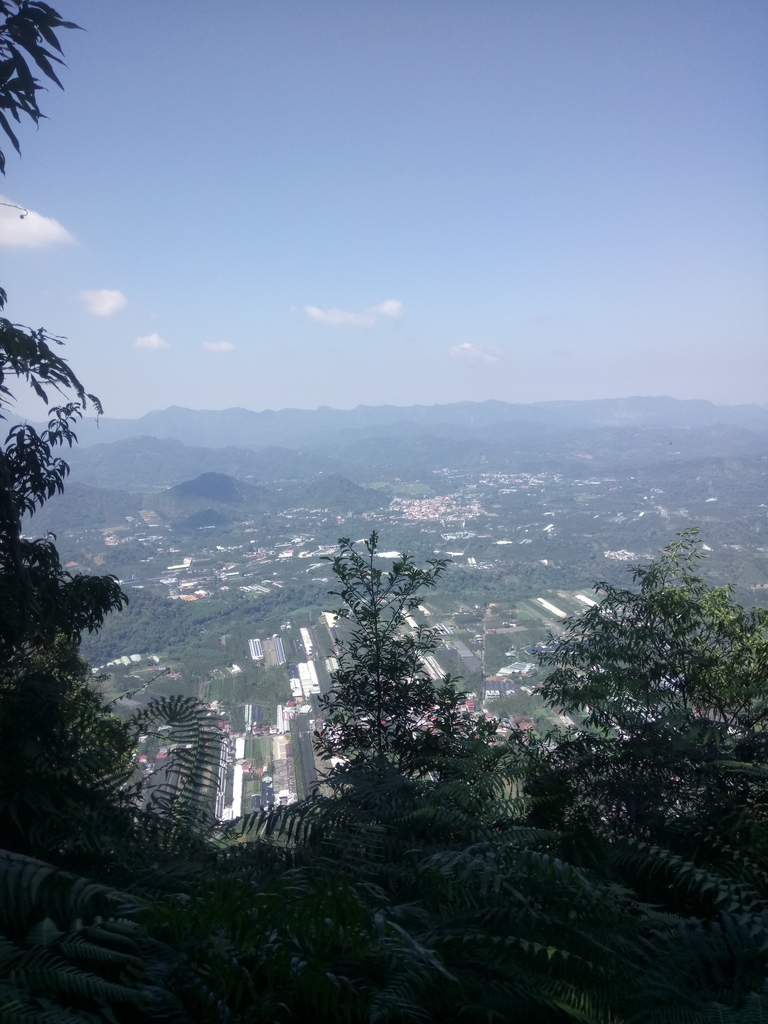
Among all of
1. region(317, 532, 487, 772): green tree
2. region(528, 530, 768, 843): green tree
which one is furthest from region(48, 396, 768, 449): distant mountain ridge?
region(528, 530, 768, 843): green tree

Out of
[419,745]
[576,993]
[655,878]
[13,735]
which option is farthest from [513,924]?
[419,745]

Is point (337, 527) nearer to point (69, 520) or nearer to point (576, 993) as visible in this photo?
point (69, 520)

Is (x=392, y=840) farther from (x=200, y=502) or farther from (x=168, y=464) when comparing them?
(x=168, y=464)

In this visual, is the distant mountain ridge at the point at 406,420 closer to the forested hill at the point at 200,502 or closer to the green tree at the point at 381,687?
the forested hill at the point at 200,502

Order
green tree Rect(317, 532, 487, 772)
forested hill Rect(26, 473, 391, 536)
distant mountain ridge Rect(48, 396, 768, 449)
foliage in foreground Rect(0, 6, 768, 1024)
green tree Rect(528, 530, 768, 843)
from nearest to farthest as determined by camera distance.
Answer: foliage in foreground Rect(0, 6, 768, 1024) → green tree Rect(528, 530, 768, 843) → green tree Rect(317, 532, 487, 772) → forested hill Rect(26, 473, 391, 536) → distant mountain ridge Rect(48, 396, 768, 449)

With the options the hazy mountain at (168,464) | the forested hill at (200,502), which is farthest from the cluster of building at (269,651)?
the hazy mountain at (168,464)

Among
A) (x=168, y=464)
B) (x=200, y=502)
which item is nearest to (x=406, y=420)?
(x=168, y=464)

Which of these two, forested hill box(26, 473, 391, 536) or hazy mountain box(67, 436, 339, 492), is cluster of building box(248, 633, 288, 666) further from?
hazy mountain box(67, 436, 339, 492)

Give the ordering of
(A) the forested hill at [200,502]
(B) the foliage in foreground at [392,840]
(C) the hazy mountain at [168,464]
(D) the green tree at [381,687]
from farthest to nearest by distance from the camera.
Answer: (C) the hazy mountain at [168,464]
(A) the forested hill at [200,502]
(D) the green tree at [381,687]
(B) the foliage in foreground at [392,840]

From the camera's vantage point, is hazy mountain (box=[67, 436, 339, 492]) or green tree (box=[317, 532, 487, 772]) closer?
green tree (box=[317, 532, 487, 772])
